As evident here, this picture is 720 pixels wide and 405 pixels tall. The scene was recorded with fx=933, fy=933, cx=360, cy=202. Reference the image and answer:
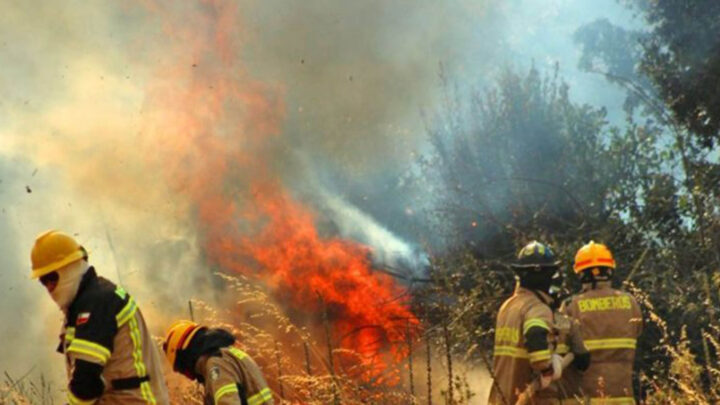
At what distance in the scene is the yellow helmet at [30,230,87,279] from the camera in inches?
185

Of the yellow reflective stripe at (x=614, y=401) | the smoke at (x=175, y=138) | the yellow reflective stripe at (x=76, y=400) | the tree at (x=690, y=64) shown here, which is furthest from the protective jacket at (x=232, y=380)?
the tree at (x=690, y=64)

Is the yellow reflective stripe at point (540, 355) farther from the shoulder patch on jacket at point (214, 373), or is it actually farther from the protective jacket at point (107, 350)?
the protective jacket at point (107, 350)

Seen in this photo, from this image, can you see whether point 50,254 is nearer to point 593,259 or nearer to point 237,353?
point 237,353

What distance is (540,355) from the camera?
18.2ft

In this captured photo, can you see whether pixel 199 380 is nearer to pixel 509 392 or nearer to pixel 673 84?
pixel 509 392

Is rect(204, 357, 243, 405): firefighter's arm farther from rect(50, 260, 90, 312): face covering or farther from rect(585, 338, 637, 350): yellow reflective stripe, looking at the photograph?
rect(585, 338, 637, 350): yellow reflective stripe

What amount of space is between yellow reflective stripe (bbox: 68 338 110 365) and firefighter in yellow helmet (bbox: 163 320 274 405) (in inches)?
26.0

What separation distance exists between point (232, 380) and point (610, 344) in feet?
8.97

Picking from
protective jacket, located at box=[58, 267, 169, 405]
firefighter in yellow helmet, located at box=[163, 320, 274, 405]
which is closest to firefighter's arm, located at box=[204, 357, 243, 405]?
firefighter in yellow helmet, located at box=[163, 320, 274, 405]

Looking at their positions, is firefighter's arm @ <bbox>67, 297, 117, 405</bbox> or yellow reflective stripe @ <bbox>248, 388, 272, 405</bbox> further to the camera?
yellow reflective stripe @ <bbox>248, 388, 272, 405</bbox>

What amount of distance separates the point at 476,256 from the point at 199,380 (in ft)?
20.8

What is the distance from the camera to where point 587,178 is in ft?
36.3

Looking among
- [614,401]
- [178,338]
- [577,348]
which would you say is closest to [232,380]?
[178,338]

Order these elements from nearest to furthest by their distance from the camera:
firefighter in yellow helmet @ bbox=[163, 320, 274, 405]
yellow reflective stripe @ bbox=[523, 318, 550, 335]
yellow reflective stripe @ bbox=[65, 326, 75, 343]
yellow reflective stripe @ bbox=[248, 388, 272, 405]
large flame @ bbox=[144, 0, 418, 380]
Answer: yellow reflective stripe @ bbox=[65, 326, 75, 343] → firefighter in yellow helmet @ bbox=[163, 320, 274, 405] → yellow reflective stripe @ bbox=[248, 388, 272, 405] → yellow reflective stripe @ bbox=[523, 318, 550, 335] → large flame @ bbox=[144, 0, 418, 380]
